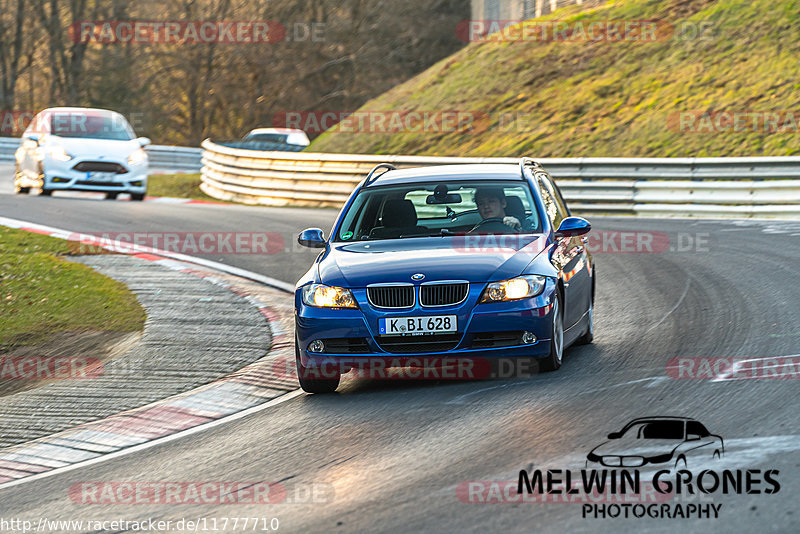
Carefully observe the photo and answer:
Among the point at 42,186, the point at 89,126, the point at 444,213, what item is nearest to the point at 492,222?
the point at 444,213

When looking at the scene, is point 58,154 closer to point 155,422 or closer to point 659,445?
point 155,422

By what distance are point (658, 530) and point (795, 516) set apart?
0.56m

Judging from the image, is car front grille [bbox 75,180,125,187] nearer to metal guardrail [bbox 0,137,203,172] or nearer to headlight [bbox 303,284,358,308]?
metal guardrail [bbox 0,137,203,172]

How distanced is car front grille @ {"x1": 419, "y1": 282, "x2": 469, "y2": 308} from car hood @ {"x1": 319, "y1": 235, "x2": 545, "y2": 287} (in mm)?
48

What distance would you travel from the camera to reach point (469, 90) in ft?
107

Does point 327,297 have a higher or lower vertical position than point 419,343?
higher

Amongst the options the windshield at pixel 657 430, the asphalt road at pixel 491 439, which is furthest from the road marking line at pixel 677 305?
the windshield at pixel 657 430

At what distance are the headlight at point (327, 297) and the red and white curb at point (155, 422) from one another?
2.63ft

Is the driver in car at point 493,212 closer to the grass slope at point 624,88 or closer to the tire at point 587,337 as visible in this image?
the tire at point 587,337

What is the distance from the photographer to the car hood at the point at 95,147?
22453 mm

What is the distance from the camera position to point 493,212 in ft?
29.3

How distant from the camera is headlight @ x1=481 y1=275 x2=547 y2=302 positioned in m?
7.69

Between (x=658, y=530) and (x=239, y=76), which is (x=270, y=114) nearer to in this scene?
(x=239, y=76)

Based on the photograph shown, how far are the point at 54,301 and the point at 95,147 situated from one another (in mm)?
11011
